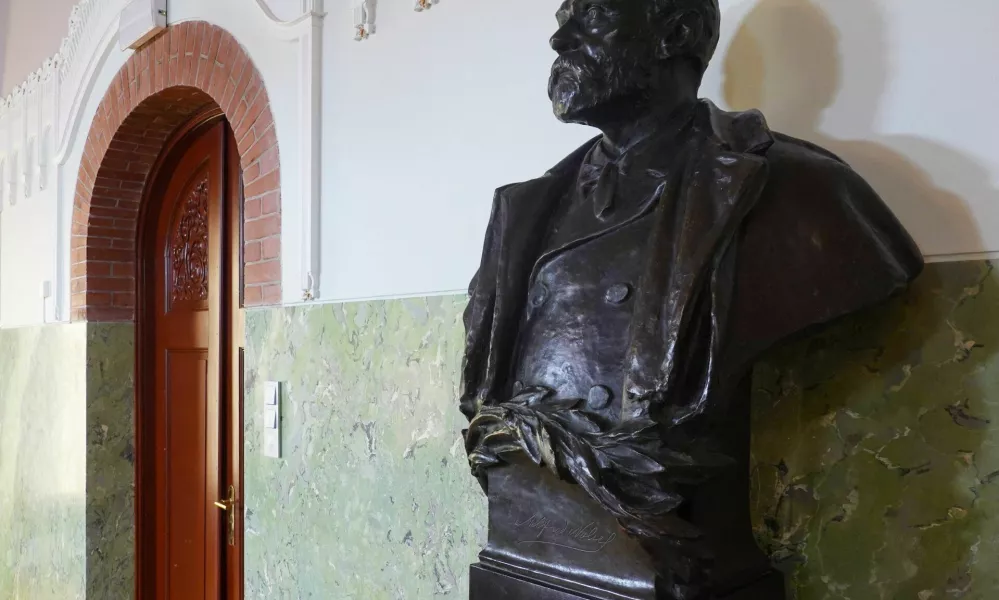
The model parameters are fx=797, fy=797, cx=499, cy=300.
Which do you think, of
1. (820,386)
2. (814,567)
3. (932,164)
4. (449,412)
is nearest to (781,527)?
(814,567)

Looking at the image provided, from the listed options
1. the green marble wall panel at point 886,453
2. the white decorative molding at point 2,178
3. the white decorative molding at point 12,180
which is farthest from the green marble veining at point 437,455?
the white decorative molding at point 2,178

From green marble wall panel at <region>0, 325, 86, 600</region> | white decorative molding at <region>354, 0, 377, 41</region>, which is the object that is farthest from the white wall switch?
green marble wall panel at <region>0, 325, 86, 600</region>

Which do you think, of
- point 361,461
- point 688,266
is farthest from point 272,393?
point 688,266

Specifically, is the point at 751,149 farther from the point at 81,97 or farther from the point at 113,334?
the point at 81,97

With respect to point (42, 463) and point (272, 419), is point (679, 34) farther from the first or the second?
point (42, 463)

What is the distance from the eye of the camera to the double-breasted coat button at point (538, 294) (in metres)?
1.16

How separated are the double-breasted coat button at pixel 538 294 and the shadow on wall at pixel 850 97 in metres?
0.48

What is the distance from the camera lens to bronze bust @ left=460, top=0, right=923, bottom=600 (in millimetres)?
967

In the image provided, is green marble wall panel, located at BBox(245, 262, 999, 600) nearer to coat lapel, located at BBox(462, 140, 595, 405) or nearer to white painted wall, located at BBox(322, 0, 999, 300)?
white painted wall, located at BBox(322, 0, 999, 300)

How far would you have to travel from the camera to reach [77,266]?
3684 millimetres

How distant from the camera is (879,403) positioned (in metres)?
1.13

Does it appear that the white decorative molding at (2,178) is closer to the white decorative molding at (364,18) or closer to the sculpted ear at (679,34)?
the white decorative molding at (364,18)

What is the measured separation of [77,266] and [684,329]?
3.49 m

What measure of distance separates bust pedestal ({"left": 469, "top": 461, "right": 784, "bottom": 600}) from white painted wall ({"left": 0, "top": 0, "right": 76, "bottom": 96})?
398cm
